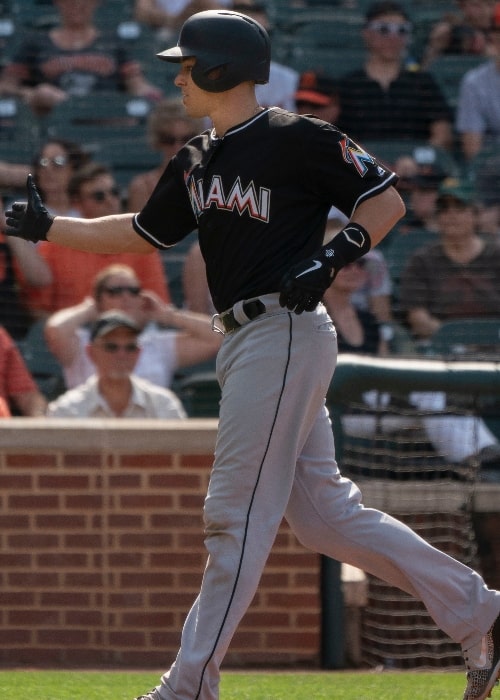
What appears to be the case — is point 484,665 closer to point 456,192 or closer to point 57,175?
point 456,192

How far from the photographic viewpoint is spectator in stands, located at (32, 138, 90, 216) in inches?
296

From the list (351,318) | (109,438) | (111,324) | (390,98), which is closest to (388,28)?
(390,98)

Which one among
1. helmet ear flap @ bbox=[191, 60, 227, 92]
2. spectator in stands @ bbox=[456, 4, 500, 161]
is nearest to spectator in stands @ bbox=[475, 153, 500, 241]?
spectator in stands @ bbox=[456, 4, 500, 161]

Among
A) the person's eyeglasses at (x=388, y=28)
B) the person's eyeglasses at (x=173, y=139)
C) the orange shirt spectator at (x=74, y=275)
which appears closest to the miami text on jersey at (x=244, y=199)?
the orange shirt spectator at (x=74, y=275)

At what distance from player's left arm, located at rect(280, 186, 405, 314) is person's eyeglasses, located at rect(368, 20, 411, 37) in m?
5.75

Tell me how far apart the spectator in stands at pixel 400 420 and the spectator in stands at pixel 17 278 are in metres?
1.58

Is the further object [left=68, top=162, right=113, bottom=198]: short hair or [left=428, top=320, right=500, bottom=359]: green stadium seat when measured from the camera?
[left=68, top=162, right=113, bottom=198]: short hair

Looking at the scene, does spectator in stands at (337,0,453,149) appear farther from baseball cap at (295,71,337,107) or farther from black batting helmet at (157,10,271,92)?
black batting helmet at (157,10,271,92)

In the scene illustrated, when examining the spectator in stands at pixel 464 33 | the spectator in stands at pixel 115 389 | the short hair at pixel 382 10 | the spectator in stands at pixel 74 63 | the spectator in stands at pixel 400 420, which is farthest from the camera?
the spectator in stands at pixel 464 33

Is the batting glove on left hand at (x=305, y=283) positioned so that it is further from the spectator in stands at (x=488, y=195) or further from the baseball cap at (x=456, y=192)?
the spectator in stands at (x=488, y=195)

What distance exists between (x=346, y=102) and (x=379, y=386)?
4024mm

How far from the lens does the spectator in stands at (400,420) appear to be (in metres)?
5.61

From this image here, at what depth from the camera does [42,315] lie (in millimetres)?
7047

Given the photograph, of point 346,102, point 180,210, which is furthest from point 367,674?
point 346,102
